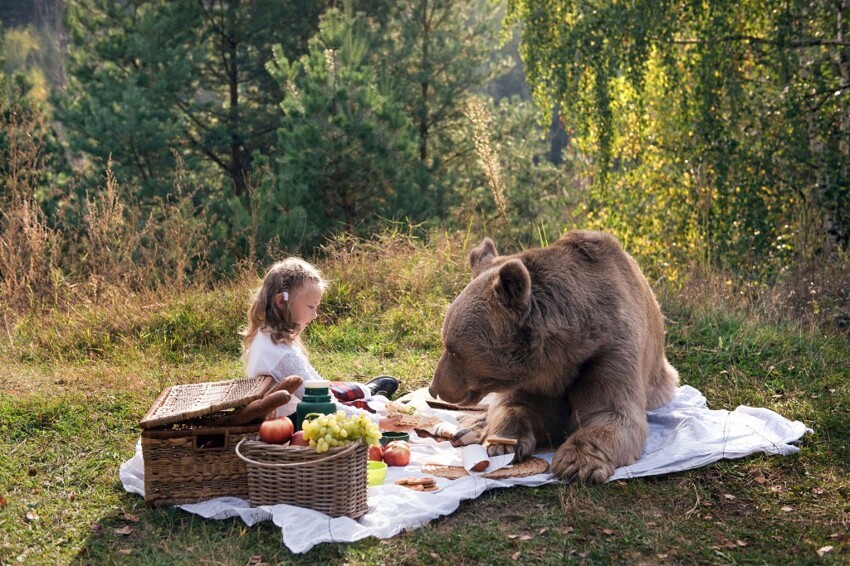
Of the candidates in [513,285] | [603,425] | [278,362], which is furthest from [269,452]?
[603,425]

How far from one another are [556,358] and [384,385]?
1.82 meters

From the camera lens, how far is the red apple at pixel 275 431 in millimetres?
3564

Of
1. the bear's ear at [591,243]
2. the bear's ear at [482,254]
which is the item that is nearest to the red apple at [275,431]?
the bear's ear at [482,254]

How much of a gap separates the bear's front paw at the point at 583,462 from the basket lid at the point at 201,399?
4.64 feet

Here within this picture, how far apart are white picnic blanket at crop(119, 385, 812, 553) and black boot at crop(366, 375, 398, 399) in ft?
3.09

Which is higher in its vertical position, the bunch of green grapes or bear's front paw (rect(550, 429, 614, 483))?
the bunch of green grapes

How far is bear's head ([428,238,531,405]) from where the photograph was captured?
4.00 m

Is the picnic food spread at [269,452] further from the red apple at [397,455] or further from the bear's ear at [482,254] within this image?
the bear's ear at [482,254]

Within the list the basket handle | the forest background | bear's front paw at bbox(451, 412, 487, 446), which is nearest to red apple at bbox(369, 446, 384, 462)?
bear's front paw at bbox(451, 412, 487, 446)

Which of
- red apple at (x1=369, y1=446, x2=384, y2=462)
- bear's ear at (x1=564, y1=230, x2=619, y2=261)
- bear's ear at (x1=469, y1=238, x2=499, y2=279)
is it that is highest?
bear's ear at (x1=564, y1=230, x2=619, y2=261)

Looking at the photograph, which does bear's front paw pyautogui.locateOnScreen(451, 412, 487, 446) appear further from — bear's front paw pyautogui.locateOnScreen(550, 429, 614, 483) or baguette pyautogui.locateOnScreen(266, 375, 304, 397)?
baguette pyautogui.locateOnScreen(266, 375, 304, 397)

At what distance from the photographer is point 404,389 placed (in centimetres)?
587

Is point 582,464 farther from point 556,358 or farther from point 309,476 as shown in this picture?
point 309,476

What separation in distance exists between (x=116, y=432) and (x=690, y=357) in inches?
157
